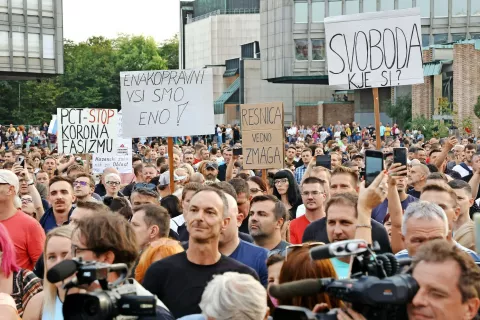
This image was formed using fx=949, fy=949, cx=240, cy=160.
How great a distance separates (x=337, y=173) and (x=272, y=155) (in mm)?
4081

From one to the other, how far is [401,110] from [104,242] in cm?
5779

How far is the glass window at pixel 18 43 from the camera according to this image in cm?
6025

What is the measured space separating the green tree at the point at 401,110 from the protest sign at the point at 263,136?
154 feet

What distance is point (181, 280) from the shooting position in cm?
560

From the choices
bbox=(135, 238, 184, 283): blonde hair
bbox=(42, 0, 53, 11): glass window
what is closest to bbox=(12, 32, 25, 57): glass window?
bbox=(42, 0, 53, 11): glass window

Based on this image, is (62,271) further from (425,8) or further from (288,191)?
(425,8)

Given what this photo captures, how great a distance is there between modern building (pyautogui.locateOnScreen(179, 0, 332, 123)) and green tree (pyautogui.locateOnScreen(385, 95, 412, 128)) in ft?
59.5

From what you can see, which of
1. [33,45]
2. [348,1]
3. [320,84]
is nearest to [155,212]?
[33,45]

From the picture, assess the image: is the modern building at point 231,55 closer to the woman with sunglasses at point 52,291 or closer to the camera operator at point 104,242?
the woman with sunglasses at point 52,291

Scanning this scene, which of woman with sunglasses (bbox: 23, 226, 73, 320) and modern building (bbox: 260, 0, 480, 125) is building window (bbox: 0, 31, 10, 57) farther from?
woman with sunglasses (bbox: 23, 226, 73, 320)

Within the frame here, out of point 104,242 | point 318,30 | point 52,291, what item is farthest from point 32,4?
point 104,242

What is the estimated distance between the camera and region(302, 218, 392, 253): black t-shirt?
6867 millimetres

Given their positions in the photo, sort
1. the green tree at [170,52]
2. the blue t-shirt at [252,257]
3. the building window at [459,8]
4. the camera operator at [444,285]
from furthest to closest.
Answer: the green tree at [170,52], the building window at [459,8], the blue t-shirt at [252,257], the camera operator at [444,285]

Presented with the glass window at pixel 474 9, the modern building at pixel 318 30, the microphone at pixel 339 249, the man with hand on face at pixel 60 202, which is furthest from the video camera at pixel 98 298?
the glass window at pixel 474 9
